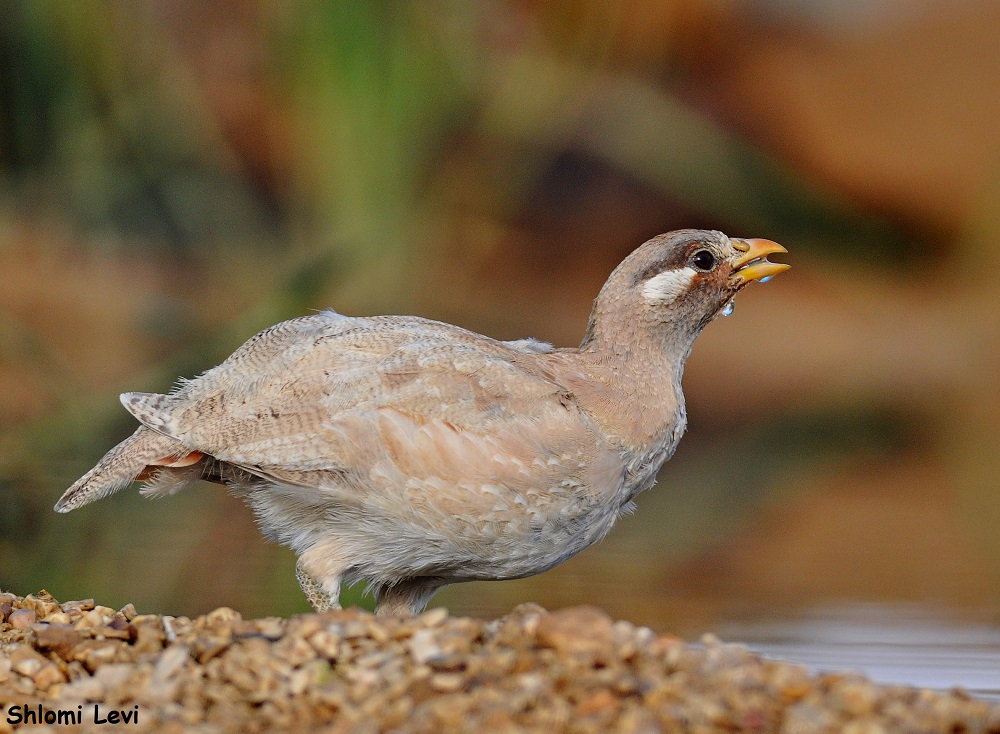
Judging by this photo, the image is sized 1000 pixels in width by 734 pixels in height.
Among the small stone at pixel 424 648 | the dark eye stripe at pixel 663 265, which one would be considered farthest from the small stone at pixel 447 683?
the dark eye stripe at pixel 663 265

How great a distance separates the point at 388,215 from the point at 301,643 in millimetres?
10331

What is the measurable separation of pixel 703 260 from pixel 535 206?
34.8ft

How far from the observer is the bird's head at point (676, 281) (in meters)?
5.90

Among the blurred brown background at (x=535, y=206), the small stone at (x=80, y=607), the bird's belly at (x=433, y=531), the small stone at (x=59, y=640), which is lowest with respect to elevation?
the small stone at (x=59, y=640)

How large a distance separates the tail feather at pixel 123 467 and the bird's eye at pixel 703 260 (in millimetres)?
2314

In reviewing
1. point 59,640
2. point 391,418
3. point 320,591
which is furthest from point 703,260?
point 59,640

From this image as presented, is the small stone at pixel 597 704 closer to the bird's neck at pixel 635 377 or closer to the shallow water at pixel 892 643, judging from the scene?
the shallow water at pixel 892 643

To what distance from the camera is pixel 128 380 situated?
1196 centimetres

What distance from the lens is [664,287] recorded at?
19.4 ft

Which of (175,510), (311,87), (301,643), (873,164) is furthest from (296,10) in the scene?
(301,643)

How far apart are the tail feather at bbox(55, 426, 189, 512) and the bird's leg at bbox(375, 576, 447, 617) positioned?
106 cm

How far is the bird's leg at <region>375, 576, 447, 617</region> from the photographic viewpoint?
5695 mm

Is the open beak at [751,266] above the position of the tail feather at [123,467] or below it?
above

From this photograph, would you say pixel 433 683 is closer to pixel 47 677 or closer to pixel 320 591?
pixel 47 677
